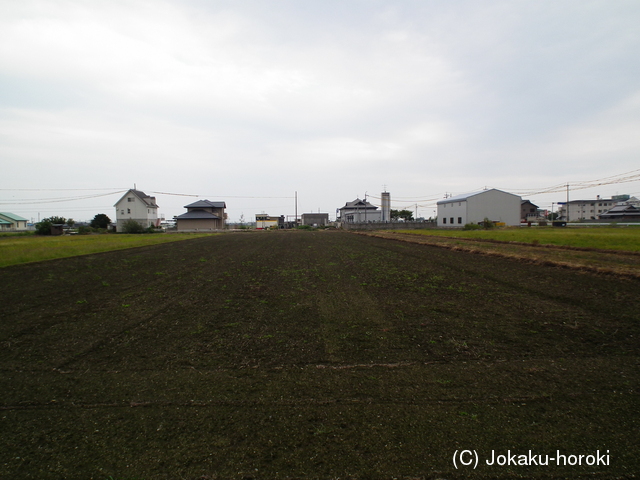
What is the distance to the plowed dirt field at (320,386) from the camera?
2311 millimetres

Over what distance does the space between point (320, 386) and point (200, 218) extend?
218ft

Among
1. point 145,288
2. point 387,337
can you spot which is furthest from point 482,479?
point 145,288

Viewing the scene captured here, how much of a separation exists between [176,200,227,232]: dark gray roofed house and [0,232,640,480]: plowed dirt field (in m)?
60.6

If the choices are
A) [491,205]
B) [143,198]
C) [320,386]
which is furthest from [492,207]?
[143,198]

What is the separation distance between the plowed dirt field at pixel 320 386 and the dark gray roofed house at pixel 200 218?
60590mm

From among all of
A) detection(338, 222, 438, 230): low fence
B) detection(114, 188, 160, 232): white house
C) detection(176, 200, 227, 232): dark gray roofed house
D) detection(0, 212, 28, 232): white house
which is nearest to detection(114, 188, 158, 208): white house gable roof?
detection(114, 188, 160, 232): white house

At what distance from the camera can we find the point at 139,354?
13.9 feet

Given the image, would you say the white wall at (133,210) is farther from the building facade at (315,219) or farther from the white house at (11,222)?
the building facade at (315,219)

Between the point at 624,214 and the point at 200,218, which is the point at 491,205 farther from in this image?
the point at 200,218

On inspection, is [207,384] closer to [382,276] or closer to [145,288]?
[145,288]

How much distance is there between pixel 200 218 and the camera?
64.6 meters

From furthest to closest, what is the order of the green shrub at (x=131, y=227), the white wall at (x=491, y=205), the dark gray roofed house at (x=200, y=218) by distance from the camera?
the dark gray roofed house at (x=200, y=218) → the white wall at (x=491, y=205) → the green shrub at (x=131, y=227)

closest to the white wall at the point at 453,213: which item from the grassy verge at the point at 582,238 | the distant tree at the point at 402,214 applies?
the grassy verge at the point at 582,238

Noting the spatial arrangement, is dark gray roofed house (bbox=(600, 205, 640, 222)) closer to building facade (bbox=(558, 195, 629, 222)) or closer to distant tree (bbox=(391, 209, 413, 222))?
building facade (bbox=(558, 195, 629, 222))
